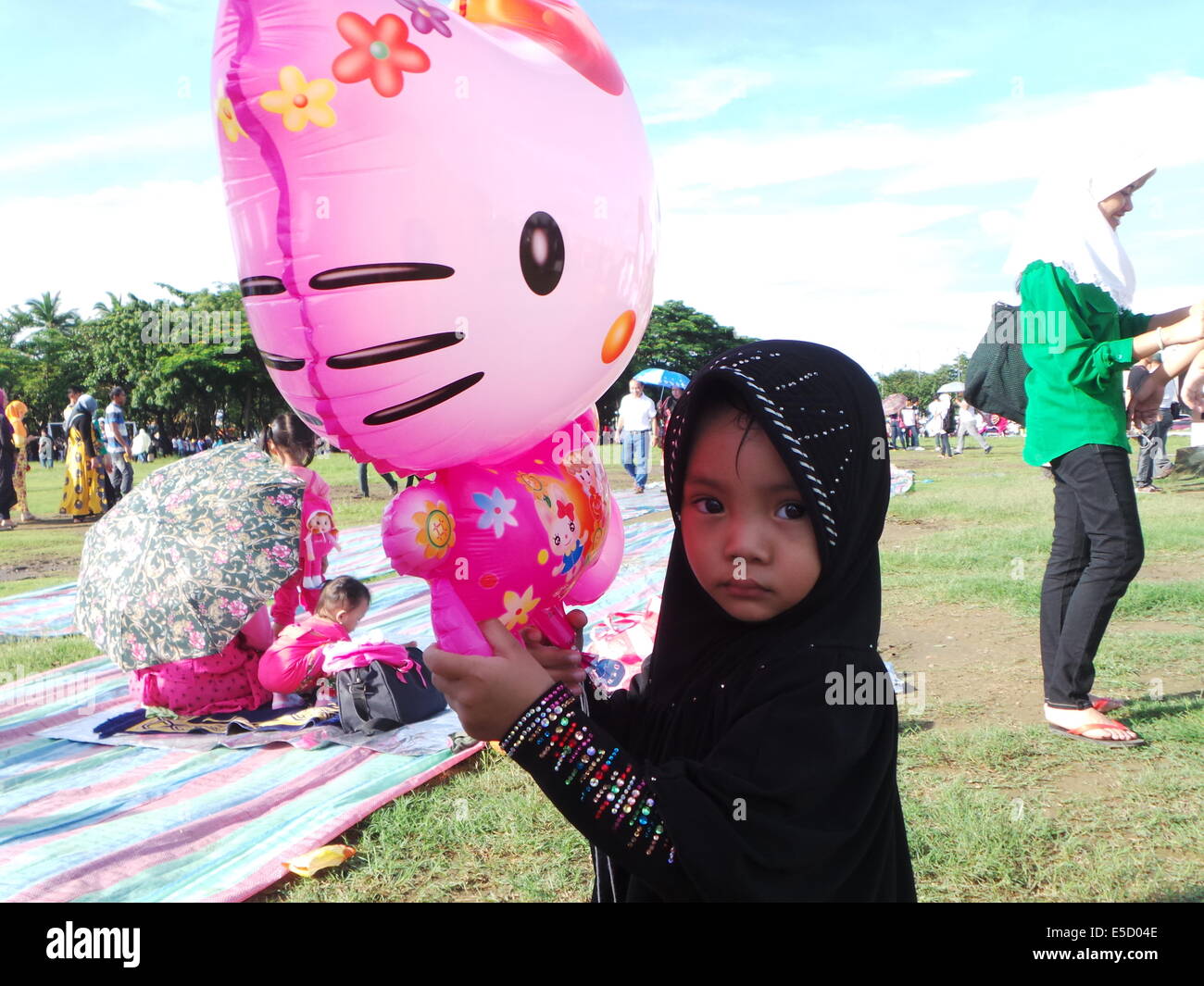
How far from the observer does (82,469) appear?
12547mm

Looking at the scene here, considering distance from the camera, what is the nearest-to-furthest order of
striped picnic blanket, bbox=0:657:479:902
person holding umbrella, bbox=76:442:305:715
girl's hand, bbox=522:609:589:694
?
1. girl's hand, bbox=522:609:589:694
2. striped picnic blanket, bbox=0:657:479:902
3. person holding umbrella, bbox=76:442:305:715

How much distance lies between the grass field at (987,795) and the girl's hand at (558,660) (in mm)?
570

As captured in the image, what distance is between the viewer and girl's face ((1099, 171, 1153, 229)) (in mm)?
3713

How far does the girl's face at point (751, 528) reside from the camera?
51.6 inches

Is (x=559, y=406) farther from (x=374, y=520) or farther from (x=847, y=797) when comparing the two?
(x=374, y=520)

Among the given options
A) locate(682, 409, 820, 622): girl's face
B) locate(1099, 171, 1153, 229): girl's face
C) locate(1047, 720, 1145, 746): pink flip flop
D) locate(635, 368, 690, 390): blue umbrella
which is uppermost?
locate(635, 368, 690, 390): blue umbrella

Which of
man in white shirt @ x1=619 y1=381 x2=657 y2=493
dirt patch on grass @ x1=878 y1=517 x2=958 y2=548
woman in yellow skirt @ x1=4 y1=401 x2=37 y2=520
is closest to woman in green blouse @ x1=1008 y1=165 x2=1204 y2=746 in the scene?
dirt patch on grass @ x1=878 y1=517 x2=958 y2=548

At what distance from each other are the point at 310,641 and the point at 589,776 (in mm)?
3470

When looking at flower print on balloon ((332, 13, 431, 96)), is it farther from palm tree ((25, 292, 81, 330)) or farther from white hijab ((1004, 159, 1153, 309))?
palm tree ((25, 292, 81, 330))

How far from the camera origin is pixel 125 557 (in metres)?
4.05

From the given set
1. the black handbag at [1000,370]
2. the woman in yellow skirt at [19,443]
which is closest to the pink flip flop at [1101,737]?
the black handbag at [1000,370]

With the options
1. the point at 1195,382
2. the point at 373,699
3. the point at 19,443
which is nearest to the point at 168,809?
the point at 373,699

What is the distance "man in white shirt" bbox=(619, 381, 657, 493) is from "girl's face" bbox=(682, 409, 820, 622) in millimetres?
11599

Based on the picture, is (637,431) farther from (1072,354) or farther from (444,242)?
(444,242)
